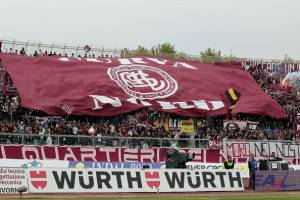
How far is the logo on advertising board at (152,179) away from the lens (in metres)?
26.5

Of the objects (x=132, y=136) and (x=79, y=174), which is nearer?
(x=79, y=174)

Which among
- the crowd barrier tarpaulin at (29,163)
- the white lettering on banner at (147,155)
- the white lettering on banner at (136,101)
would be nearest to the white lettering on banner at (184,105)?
the white lettering on banner at (136,101)

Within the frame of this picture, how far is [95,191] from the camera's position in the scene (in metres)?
25.0

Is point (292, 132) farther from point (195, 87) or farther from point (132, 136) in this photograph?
point (132, 136)

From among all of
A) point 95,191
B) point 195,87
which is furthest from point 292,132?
point 95,191

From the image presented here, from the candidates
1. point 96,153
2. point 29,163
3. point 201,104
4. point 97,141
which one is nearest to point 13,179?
point 29,163

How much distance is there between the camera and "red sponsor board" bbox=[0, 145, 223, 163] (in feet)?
106

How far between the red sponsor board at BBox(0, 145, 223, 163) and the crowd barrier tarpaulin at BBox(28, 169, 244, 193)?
8.17 meters

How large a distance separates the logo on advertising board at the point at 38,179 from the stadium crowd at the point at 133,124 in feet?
31.0

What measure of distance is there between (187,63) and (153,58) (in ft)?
9.82

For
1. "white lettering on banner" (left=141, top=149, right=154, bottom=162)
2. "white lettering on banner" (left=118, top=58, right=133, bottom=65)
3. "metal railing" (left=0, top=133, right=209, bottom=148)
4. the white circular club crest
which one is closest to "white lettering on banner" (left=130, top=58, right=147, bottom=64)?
"white lettering on banner" (left=118, top=58, right=133, bottom=65)

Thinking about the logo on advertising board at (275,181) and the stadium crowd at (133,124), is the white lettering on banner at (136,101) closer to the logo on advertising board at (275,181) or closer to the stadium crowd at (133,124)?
the stadium crowd at (133,124)

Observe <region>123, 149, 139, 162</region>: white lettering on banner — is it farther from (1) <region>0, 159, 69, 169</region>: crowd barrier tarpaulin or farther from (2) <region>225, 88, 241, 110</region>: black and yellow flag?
(2) <region>225, 88, 241, 110</region>: black and yellow flag

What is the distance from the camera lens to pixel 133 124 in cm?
4209
